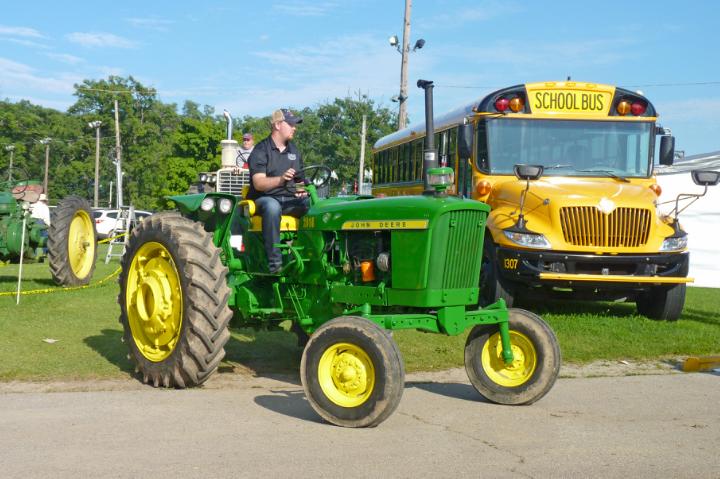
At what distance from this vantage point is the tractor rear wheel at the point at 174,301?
6.47m

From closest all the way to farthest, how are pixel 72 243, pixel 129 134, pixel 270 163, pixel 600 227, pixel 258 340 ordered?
pixel 270 163, pixel 258 340, pixel 600 227, pixel 72 243, pixel 129 134

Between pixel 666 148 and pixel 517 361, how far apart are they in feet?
22.0

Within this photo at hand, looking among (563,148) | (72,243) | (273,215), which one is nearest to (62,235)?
(72,243)

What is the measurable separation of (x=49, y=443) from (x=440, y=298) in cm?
271

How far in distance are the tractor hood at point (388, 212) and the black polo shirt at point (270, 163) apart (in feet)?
1.67

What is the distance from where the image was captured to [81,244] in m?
14.6

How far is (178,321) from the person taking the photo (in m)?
6.80

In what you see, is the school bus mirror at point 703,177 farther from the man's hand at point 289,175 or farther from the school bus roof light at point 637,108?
the man's hand at point 289,175

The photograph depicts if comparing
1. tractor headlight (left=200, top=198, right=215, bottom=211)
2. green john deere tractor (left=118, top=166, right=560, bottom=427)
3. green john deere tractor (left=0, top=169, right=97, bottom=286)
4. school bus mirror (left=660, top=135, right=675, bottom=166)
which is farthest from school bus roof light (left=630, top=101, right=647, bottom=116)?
green john deere tractor (left=0, top=169, right=97, bottom=286)

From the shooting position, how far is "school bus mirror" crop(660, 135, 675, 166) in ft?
39.2

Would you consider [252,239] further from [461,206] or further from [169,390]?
[461,206]

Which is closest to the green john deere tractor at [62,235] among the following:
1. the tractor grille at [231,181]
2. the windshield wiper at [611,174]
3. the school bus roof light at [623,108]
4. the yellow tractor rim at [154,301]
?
the tractor grille at [231,181]

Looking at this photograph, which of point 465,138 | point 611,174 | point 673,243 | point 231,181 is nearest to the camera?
point 673,243

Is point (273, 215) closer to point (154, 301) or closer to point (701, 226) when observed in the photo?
point (154, 301)
